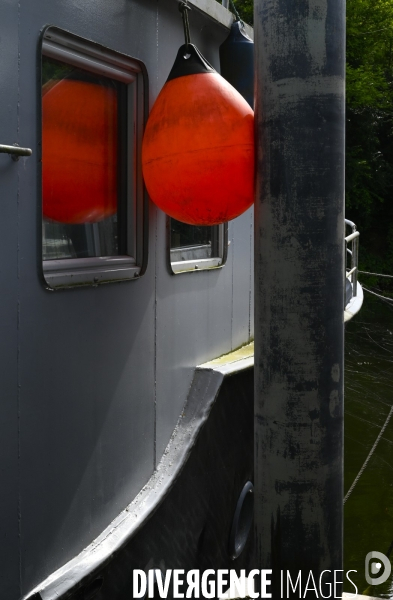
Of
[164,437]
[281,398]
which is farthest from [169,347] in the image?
[281,398]

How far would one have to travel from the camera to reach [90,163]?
297cm

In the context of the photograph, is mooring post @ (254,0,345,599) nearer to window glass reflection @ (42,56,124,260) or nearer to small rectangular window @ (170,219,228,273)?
window glass reflection @ (42,56,124,260)

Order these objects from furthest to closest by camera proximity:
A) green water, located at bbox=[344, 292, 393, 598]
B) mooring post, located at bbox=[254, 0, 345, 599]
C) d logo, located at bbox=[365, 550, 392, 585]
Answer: green water, located at bbox=[344, 292, 393, 598], d logo, located at bbox=[365, 550, 392, 585], mooring post, located at bbox=[254, 0, 345, 599]

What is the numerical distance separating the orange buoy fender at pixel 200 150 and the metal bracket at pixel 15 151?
63 centimetres

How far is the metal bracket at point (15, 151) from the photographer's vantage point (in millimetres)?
2373

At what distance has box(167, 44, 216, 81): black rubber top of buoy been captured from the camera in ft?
10.1

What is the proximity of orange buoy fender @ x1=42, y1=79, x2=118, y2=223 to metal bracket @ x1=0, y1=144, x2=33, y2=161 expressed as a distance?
235 millimetres

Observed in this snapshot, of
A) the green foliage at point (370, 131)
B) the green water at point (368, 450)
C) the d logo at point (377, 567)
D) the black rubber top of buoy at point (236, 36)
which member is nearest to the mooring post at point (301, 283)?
the black rubber top of buoy at point (236, 36)

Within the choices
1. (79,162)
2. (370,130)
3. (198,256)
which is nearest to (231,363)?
(198,256)

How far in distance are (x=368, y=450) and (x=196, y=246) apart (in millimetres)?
5842

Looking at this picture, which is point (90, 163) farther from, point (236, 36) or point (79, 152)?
point (236, 36)

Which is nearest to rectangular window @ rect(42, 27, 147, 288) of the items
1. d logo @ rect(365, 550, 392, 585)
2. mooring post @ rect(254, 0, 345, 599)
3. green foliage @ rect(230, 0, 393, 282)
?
mooring post @ rect(254, 0, 345, 599)

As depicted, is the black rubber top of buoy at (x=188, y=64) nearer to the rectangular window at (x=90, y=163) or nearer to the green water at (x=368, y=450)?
the rectangular window at (x=90, y=163)

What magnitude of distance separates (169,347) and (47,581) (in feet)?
4.10
